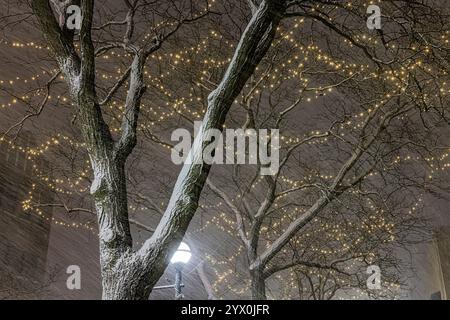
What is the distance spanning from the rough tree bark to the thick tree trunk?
4.95 meters

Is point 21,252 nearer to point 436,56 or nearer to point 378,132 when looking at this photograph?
point 378,132

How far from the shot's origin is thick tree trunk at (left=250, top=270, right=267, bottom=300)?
29.5ft

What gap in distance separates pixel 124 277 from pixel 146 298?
0.89 ft

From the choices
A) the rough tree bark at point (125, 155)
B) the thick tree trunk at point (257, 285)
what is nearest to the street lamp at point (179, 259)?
the thick tree trunk at point (257, 285)

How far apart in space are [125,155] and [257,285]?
5076mm

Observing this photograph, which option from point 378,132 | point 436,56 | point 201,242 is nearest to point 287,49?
point 378,132

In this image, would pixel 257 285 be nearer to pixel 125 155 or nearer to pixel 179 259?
pixel 179 259

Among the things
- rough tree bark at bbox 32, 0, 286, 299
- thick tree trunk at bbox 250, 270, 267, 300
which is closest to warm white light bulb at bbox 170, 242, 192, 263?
thick tree trunk at bbox 250, 270, 267, 300

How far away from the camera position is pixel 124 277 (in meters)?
4.23

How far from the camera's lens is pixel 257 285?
908 centimetres

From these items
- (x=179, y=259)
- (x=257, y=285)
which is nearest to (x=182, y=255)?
(x=179, y=259)
